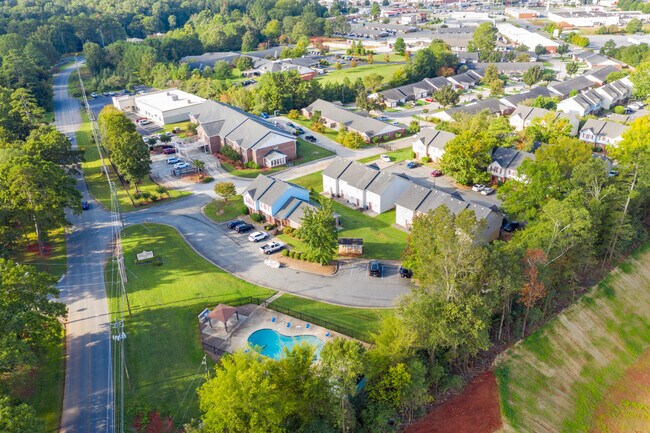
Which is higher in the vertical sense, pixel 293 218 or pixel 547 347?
pixel 293 218

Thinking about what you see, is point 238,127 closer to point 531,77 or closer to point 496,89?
point 496,89

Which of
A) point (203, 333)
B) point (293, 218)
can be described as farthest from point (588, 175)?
point (203, 333)

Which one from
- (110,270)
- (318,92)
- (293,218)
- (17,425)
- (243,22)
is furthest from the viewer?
(243,22)

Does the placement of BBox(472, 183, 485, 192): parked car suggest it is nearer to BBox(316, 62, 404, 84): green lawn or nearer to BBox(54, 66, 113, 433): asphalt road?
BBox(54, 66, 113, 433): asphalt road

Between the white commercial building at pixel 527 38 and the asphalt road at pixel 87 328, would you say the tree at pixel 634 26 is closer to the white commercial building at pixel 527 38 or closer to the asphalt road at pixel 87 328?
the white commercial building at pixel 527 38

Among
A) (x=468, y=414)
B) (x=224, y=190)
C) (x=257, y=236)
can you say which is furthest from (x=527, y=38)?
(x=468, y=414)

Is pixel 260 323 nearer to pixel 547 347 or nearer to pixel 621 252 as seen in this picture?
pixel 547 347

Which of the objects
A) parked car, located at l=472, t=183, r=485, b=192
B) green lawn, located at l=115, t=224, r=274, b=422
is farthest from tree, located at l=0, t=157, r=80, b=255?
parked car, located at l=472, t=183, r=485, b=192
